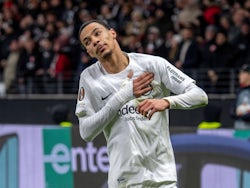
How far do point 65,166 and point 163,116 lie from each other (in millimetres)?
3774

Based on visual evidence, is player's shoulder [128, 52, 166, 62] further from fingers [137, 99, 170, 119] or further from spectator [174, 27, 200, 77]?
spectator [174, 27, 200, 77]

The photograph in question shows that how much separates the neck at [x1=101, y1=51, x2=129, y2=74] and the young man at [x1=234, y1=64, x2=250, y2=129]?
419 cm

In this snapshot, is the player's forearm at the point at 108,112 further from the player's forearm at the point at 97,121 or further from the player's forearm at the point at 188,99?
the player's forearm at the point at 188,99

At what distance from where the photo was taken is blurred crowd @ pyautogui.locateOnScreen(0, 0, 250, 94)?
14.0 m

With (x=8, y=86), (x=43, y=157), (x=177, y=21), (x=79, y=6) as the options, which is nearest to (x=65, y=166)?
(x=43, y=157)

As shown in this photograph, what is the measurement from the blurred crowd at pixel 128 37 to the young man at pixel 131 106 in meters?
8.14

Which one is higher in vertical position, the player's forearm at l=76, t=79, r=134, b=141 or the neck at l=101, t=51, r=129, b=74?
the neck at l=101, t=51, r=129, b=74

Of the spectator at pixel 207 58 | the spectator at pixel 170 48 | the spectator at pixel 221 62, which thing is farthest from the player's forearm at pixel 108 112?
the spectator at pixel 170 48

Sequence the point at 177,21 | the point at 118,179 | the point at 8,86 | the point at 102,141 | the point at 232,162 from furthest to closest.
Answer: the point at 8,86
the point at 177,21
the point at 102,141
the point at 232,162
the point at 118,179

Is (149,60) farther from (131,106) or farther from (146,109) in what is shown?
(146,109)

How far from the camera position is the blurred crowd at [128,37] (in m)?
14.0

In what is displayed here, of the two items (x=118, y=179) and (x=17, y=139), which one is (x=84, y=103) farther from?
(x=17, y=139)

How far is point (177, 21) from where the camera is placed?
15914 millimetres

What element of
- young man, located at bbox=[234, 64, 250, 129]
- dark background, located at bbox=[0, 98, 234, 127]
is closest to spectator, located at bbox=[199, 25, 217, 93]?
dark background, located at bbox=[0, 98, 234, 127]
